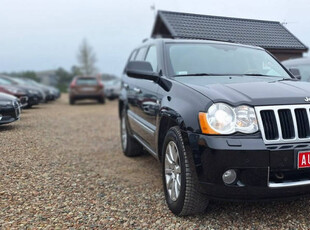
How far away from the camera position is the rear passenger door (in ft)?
11.8

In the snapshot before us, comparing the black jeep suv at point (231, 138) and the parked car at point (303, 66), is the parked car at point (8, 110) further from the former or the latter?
the parked car at point (303, 66)

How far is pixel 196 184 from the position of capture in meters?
2.54

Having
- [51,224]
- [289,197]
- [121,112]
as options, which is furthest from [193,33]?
[51,224]

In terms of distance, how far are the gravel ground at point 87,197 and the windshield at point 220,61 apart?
141 centimetres

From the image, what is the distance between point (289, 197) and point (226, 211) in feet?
2.23

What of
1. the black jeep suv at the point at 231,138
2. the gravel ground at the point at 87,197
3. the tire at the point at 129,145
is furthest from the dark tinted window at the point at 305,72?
the tire at the point at 129,145

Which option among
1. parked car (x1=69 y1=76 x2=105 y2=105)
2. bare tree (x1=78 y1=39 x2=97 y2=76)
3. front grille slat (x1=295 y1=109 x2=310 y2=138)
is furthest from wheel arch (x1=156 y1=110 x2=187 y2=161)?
bare tree (x1=78 y1=39 x2=97 y2=76)

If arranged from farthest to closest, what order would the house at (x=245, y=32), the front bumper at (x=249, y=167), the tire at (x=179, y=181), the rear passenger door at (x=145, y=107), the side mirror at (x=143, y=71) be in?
the house at (x=245, y=32) < the rear passenger door at (x=145, y=107) < the side mirror at (x=143, y=71) < the tire at (x=179, y=181) < the front bumper at (x=249, y=167)

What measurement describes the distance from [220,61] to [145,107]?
1045 mm

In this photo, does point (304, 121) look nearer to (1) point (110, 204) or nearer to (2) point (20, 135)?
(1) point (110, 204)

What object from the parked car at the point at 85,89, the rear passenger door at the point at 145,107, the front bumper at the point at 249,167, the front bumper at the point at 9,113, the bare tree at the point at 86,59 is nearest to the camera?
the front bumper at the point at 249,167

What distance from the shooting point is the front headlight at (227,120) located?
2424 millimetres

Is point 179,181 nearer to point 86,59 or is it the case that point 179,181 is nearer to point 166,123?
point 166,123

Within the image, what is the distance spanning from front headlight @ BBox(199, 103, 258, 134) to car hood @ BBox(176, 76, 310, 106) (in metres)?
0.06
